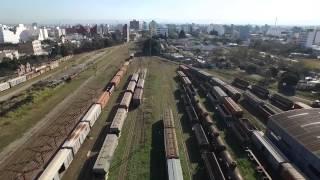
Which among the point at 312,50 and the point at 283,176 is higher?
the point at 312,50

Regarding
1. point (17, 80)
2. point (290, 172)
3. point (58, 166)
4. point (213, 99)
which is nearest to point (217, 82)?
point (213, 99)

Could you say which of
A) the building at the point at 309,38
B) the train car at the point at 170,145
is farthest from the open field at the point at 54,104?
the building at the point at 309,38

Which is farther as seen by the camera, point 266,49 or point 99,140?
point 266,49

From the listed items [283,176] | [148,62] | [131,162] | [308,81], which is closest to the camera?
[283,176]

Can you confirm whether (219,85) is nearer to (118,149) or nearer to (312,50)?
(118,149)

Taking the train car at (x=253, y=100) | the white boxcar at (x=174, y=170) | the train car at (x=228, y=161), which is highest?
the train car at (x=253, y=100)

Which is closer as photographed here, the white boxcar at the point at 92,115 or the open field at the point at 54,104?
the open field at the point at 54,104

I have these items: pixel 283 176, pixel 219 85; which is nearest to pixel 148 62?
pixel 219 85

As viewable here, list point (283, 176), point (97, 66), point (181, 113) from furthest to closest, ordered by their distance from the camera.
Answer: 1. point (97, 66)
2. point (181, 113)
3. point (283, 176)

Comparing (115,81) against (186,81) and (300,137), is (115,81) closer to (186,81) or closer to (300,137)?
(186,81)

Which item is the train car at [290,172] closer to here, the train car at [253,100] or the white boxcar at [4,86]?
the train car at [253,100]
